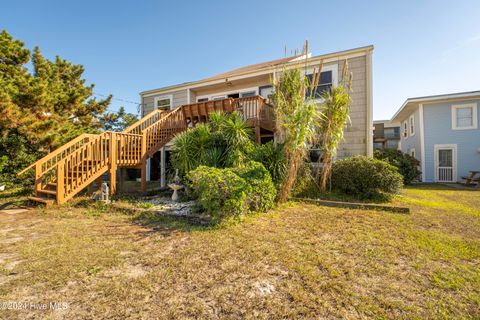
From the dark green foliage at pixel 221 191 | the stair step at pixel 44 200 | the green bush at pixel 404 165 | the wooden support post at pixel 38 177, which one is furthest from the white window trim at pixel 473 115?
the wooden support post at pixel 38 177

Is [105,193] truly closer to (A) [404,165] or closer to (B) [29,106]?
(B) [29,106]

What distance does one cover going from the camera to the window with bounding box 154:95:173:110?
1338cm

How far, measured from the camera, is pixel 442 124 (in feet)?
41.9

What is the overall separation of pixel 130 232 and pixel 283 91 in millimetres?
5082

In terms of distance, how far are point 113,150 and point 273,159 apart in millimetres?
5114

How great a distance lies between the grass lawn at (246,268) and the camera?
193cm

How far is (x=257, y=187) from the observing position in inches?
196

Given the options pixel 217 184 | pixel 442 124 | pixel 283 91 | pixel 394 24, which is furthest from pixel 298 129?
pixel 442 124

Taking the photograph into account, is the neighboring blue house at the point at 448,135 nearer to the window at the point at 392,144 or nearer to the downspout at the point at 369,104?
the downspout at the point at 369,104

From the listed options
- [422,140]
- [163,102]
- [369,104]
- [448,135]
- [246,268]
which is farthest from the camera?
[163,102]

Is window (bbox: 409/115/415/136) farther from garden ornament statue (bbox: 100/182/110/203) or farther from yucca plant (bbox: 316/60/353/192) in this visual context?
garden ornament statue (bbox: 100/182/110/203)

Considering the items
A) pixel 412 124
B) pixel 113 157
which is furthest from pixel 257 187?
pixel 412 124

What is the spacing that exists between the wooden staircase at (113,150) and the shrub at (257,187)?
2.66m

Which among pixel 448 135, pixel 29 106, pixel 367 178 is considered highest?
pixel 29 106
